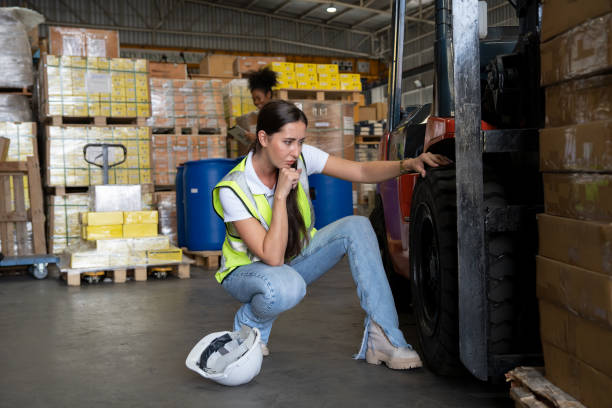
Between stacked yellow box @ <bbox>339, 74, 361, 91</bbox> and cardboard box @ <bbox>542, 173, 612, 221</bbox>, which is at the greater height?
stacked yellow box @ <bbox>339, 74, 361, 91</bbox>

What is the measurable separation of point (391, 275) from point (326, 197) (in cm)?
314

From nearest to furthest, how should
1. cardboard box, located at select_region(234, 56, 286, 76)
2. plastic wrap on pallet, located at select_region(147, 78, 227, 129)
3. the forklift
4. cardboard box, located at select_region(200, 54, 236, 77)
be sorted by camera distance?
the forklift, plastic wrap on pallet, located at select_region(147, 78, 227, 129), cardboard box, located at select_region(234, 56, 286, 76), cardboard box, located at select_region(200, 54, 236, 77)

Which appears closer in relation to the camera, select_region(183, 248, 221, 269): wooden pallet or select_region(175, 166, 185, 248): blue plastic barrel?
select_region(183, 248, 221, 269): wooden pallet

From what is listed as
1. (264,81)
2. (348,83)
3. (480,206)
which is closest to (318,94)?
(348,83)

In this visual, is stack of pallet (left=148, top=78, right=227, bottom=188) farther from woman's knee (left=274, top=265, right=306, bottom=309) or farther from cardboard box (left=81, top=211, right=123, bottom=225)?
woman's knee (left=274, top=265, right=306, bottom=309)

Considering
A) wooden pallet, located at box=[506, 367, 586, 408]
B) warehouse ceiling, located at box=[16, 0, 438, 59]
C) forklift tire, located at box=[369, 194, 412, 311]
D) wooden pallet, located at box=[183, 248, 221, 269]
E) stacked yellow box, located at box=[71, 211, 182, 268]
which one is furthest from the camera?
warehouse ceiling, located at box=[16, 0, 438, 59]

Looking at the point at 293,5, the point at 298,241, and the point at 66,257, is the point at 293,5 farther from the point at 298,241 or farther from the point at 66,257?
the point at 298,241

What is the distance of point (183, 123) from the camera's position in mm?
8844

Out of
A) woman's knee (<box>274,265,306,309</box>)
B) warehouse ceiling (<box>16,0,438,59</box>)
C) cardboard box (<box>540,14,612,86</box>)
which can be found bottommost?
woman's knee (<box>274,265,306,309</box>)

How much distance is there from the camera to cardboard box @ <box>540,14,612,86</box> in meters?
1.51

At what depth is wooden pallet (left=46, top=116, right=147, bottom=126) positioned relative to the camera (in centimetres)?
764

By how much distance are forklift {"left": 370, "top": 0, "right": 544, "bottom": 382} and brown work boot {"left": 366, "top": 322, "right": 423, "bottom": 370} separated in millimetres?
89

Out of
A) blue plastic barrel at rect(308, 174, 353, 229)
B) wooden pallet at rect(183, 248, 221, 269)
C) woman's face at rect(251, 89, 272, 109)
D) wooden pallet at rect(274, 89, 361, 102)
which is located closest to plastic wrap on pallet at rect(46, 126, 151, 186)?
wooden pallet at rect(183, 248, 221, 269)

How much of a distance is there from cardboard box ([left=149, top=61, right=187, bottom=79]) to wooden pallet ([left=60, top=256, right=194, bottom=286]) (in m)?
4.29
